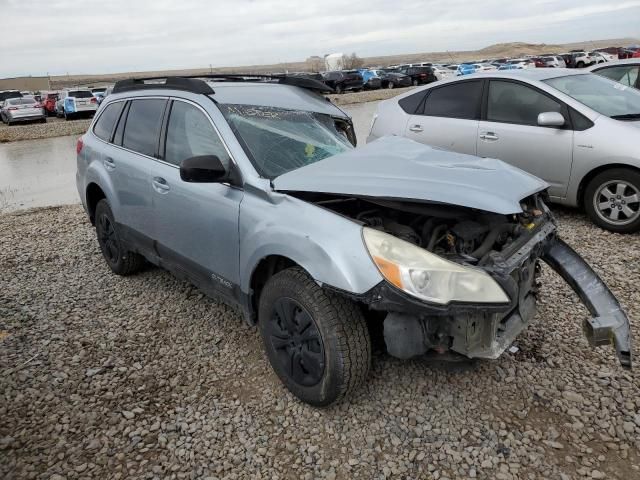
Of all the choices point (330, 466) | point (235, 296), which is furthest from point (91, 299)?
point (330, 466)

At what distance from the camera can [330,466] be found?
2.47 metres

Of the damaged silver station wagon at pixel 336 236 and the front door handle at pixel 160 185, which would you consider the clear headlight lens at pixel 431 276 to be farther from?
the front door handle at pixel 160 185

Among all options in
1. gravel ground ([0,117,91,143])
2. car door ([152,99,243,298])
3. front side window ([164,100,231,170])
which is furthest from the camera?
gravel ground ([0,117,91,143])

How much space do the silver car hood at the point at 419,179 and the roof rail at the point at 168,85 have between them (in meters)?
1.05

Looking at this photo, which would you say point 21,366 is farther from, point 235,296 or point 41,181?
point 41,181

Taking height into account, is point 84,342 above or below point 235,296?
below

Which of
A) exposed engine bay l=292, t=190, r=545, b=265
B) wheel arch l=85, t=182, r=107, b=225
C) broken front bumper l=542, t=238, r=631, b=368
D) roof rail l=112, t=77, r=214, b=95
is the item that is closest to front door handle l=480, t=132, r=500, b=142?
broken front bumper l=542, t=238, r=631, b=368

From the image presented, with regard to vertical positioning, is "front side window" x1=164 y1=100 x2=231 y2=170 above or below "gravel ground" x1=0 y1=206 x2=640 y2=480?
above

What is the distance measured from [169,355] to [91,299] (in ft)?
4.50

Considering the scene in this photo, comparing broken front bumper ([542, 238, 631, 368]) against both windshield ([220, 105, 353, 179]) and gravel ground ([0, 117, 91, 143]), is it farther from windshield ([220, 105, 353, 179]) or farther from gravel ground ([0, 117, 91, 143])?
gravel ground ([0, 117, 91, 143])

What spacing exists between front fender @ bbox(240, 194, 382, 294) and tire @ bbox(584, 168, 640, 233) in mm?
3799

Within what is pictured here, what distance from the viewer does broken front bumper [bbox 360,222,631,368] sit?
231 centimetres

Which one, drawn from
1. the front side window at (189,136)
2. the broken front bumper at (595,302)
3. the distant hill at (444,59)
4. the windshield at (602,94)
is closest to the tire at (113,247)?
the front side window at (189,136)

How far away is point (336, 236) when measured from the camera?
2.47 m
